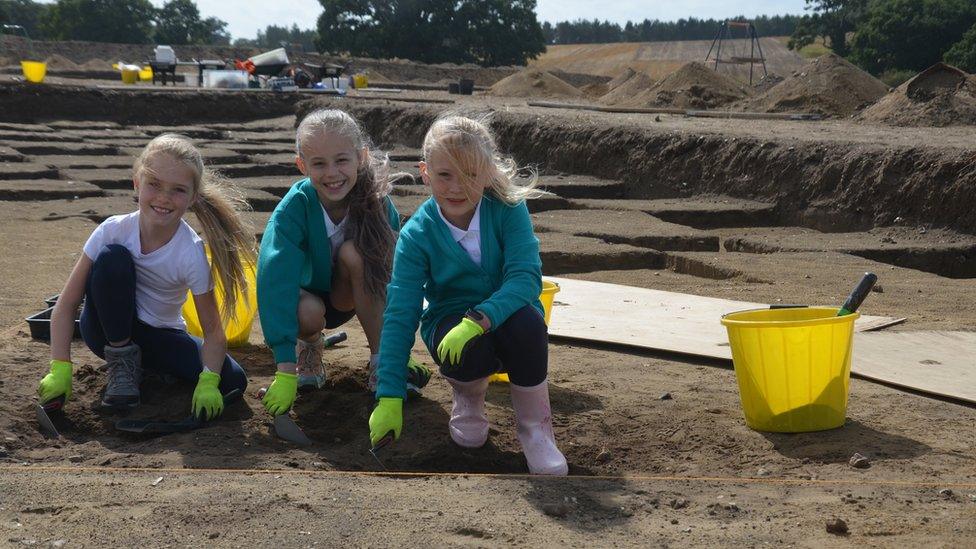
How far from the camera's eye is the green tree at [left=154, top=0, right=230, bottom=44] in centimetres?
5944

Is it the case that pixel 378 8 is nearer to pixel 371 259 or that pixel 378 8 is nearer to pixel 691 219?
pixel 691 219

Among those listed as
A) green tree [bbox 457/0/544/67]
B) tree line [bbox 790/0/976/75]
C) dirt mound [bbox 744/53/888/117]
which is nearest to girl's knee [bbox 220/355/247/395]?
dirt mound [bbox 744/53/888/117]

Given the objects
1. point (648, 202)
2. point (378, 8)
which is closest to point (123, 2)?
point (378, 8)

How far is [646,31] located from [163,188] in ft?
280

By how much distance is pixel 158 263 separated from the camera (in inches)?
131

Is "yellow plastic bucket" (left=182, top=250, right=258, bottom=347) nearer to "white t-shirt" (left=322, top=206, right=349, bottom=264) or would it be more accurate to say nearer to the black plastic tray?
the black plastic tray

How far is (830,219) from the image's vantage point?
764 centimetres

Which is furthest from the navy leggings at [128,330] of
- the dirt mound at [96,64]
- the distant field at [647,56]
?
the distant field at [647,56]

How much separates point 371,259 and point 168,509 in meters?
1.26

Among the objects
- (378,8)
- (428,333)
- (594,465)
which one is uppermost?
(378,8)

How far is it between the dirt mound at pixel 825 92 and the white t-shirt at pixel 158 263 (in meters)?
12.8

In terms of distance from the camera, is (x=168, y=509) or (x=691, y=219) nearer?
(x=168, y=509)

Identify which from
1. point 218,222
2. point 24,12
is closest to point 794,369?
point 218,222

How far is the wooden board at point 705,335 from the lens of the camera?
3504 mm
